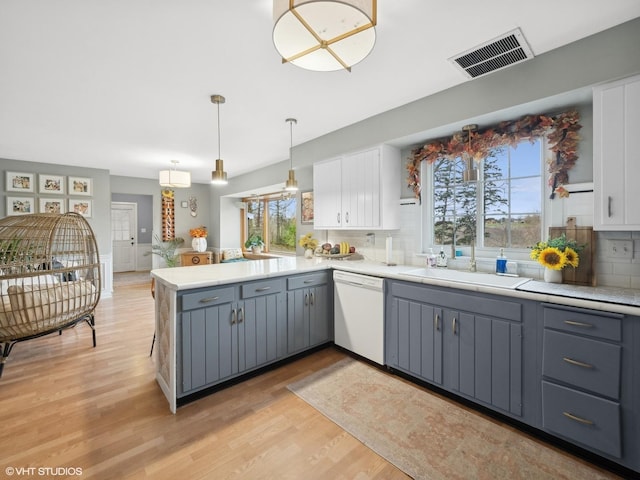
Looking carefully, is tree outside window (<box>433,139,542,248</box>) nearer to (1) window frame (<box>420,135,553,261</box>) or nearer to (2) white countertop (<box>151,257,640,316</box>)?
(1) window frame (<box>420,135,553,261</box>)

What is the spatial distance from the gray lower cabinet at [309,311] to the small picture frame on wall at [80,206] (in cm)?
498

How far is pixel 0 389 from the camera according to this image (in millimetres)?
2375

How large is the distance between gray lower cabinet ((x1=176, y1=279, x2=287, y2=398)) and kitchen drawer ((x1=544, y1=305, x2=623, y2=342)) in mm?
1969

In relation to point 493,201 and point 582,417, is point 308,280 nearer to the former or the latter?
point 493,201

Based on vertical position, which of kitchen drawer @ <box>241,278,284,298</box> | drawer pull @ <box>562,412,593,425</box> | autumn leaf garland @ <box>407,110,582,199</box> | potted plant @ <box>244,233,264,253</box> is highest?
autumn leaf garland @ <box>407,110,582,199</box>

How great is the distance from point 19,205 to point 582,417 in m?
7.45

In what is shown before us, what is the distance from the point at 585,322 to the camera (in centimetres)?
162

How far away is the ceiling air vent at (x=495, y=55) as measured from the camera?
1872mm

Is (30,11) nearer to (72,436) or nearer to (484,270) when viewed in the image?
(72,436)

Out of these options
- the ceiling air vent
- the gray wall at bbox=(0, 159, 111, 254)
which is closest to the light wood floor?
the ceiling air vent

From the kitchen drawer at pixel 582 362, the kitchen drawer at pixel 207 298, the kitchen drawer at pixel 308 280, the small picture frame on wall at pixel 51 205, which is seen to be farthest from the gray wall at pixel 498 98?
the kitchen drawer at pixel 207 298

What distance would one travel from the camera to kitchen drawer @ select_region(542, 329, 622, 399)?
5.09 ft

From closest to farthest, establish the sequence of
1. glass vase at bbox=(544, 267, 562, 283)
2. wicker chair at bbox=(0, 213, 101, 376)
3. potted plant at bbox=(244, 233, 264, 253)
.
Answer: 1. wicker chair at bbox=(0, 213, 101, 376)
2. glass vase at bbox=(544, 267, 562, 283)
3. potted plant at bbox=(244, 233, 264, 253)

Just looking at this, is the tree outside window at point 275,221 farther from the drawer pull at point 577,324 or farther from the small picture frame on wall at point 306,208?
the drawer pull at point 577,324
